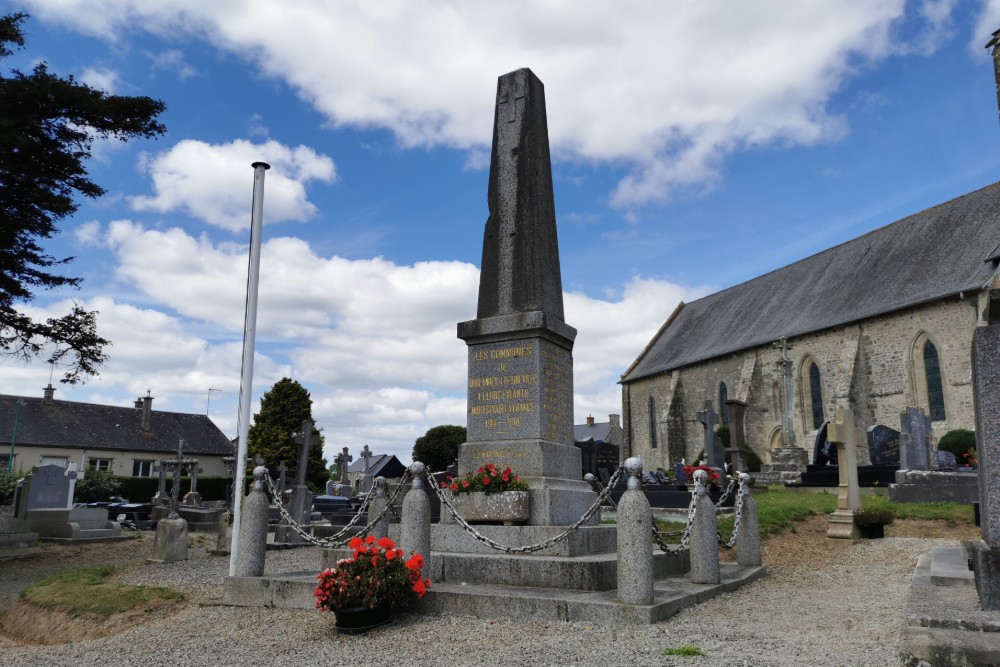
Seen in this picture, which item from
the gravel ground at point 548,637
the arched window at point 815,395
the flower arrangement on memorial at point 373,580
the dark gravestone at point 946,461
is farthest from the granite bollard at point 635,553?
the arched window at point 815,395

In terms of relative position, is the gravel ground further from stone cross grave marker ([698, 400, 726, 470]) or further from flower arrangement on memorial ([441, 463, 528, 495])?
stone cross grave marker ([698, 400, 726, 470])

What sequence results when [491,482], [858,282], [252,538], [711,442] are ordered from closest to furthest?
[252,538], [491,482], [711,442], [858,282]

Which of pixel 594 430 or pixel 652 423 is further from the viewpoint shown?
pixel 594 430

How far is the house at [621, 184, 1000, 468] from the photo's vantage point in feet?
79.2

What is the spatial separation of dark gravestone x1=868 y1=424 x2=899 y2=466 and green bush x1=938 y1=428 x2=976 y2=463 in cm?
136

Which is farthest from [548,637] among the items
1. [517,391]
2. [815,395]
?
[815,395]

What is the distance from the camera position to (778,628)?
5.17 meters

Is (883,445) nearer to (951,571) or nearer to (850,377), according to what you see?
(850,377)

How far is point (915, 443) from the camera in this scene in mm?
17562

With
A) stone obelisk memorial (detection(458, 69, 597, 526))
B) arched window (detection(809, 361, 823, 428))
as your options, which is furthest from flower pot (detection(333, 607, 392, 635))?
arched window (detection(809, 361, 823, 428))

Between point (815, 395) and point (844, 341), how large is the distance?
107 inches

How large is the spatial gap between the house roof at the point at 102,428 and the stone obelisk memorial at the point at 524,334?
4036 cm

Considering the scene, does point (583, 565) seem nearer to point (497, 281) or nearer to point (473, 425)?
point (473, 425)

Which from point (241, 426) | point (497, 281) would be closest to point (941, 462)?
point (497, 281)
